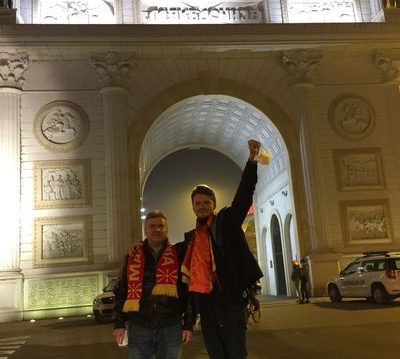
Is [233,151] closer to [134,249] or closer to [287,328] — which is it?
[287,328]

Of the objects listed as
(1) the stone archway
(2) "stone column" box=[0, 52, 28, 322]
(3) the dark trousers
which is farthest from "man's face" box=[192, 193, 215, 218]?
(1) the stone archway

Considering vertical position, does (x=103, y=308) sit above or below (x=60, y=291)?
below

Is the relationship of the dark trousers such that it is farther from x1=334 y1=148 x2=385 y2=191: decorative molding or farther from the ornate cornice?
the ornate cornice

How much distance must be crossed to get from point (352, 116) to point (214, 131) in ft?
26.7

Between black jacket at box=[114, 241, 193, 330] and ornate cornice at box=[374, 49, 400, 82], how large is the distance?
20847mm

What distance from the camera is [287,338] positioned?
32.3 ft

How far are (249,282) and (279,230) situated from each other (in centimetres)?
2198

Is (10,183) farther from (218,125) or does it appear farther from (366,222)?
(366,222)

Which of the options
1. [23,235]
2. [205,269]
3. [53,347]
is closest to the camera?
[205,269]

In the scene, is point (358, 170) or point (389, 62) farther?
point (389, 62)

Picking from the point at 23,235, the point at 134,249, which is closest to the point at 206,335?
the point at 134,249

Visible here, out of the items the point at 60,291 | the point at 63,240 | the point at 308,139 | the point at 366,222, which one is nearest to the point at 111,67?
the point at 63,240

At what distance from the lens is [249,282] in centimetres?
432

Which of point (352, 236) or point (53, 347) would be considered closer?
point (53, 347)
